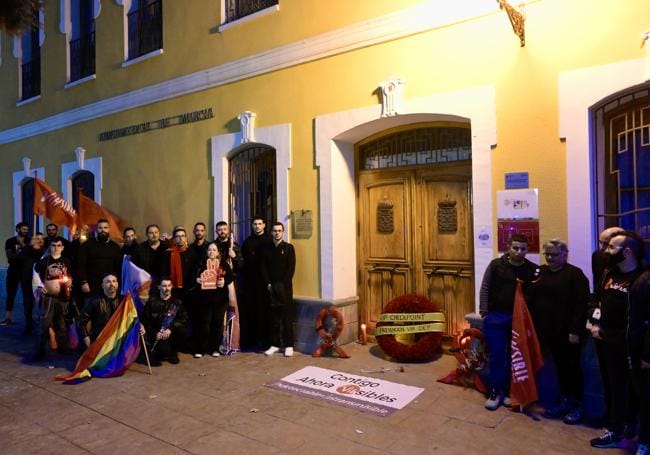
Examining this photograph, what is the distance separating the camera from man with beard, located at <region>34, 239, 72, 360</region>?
24.7ft

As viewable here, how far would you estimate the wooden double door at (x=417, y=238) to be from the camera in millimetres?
6926

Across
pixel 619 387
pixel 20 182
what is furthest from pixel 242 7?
pixel 20 182

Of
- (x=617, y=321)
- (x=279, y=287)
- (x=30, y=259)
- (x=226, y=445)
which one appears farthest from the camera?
(x=30, y=259)

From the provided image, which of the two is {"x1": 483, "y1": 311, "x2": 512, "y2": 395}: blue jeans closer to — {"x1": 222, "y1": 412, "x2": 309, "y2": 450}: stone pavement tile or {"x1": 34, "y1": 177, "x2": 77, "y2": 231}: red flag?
{"x1": 222, "y1": 412, "x2": 309, "y2": 450}: stone pavement tile

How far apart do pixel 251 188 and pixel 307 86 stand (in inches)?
78.3

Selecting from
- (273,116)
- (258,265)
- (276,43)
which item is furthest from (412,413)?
(276,43)

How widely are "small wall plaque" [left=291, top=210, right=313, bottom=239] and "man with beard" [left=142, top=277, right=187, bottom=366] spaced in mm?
1963

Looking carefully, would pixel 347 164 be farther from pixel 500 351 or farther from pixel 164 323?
pixel 500 351

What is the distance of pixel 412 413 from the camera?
5035 mm

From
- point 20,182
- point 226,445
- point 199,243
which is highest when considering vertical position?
point 20,182

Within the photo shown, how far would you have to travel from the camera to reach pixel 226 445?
4.43 m

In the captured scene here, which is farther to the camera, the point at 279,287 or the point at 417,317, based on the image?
the point at 279,287

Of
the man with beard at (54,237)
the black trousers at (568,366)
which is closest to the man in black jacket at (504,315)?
the black trousers at (568,366)

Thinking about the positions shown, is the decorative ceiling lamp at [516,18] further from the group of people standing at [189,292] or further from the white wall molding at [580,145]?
the group of people standing at [189,292]
